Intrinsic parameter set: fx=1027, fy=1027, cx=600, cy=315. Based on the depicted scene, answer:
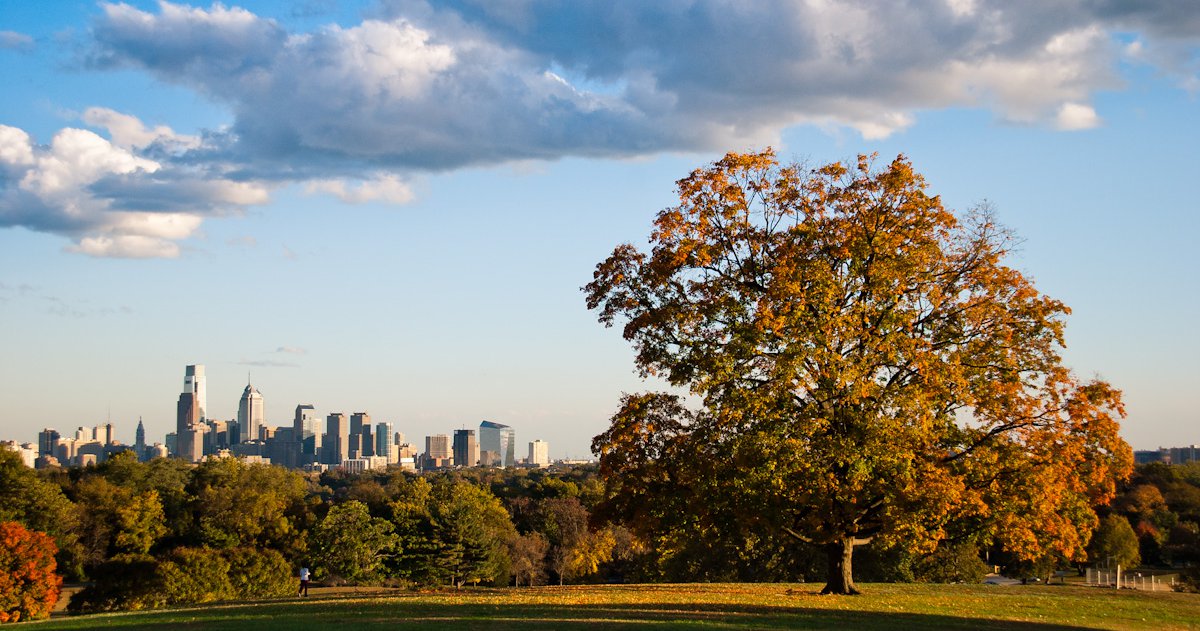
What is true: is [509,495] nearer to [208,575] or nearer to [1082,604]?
[208,575]

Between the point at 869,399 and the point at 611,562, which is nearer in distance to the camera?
the point at 869,399

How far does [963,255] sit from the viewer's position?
29.7 meters

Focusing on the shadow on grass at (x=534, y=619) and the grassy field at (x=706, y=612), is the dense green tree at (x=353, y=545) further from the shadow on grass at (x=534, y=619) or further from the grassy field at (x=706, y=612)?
the shadow on grass at (x=534, y=619)

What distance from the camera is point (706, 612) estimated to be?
24.1 metres

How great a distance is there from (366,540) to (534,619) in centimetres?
5438

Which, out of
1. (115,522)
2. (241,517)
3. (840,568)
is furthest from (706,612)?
(115,522)

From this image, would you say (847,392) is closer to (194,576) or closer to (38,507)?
(194,576)

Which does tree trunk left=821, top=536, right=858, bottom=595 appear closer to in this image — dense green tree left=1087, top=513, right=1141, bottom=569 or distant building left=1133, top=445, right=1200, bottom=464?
dense green tree left=1087, top=513, right=1141, bottom=569

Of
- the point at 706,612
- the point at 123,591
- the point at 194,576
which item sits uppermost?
the point at 706,612

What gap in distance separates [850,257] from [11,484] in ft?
217

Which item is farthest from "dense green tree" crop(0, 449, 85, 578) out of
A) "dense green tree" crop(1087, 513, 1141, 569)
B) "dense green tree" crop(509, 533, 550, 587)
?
"dense green tree" crop(1087, 513, 1141, 569)

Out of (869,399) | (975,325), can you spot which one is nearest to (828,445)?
(869,399)

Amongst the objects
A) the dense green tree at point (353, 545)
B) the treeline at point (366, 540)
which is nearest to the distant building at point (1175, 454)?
the treeline at point (366, 540)

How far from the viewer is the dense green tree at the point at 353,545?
72.9 metres
